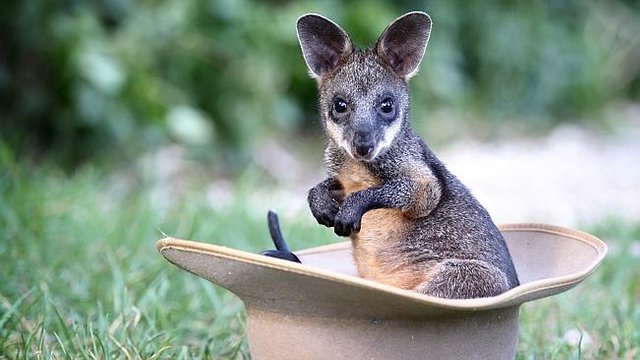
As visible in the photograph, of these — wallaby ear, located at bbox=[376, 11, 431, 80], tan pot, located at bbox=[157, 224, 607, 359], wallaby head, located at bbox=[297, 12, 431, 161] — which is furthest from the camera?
wallaby ear, located at bbox=[376, 11, 431, 80]

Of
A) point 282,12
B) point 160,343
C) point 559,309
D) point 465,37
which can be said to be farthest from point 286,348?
point 465,37

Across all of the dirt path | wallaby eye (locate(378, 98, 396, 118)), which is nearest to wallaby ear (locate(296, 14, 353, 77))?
wallaby eye (locate(378, 98, 396, 118))

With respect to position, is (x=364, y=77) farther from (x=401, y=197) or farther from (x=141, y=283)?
(x=141, y=283)

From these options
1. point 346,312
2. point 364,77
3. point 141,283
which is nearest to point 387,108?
point 364,77

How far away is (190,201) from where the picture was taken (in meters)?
5.77

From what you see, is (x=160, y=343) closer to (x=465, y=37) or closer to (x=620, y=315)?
(x=620, y=315)

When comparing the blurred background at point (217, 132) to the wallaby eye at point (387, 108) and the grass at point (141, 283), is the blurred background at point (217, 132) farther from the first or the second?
the wallaby eye at point (387, 108)

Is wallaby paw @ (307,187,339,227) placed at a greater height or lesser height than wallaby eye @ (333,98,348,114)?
lesser

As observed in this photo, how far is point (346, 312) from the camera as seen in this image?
2.63m

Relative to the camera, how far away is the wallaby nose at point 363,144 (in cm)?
293

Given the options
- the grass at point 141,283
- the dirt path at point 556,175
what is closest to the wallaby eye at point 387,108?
the grass at point 141,283

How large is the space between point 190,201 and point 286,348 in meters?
3.11

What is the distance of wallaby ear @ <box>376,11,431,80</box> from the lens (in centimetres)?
315

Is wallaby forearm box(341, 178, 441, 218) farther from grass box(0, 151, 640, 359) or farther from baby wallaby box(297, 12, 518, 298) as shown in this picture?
grass box(0, 151, 640, 359)
